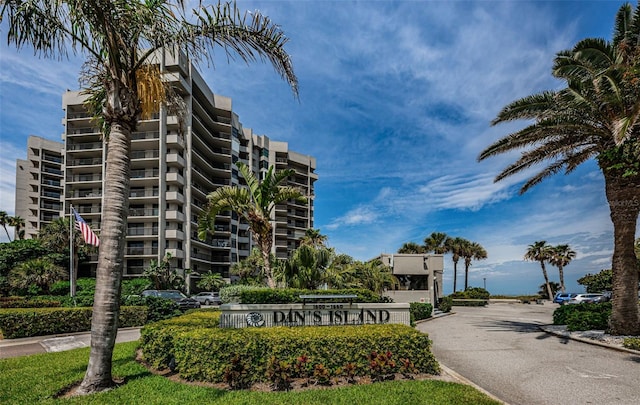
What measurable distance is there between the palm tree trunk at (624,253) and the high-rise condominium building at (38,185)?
71.1 m

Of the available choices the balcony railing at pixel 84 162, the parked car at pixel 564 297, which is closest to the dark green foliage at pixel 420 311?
the parked car at pixel 564 297

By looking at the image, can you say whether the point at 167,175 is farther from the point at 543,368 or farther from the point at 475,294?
the point at 543,368

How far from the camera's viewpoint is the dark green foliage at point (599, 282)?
149 ft

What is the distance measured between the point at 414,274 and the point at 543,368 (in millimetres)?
22861

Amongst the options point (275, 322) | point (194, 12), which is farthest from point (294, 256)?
point (194, 12)

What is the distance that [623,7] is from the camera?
14203mm

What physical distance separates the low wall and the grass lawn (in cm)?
295

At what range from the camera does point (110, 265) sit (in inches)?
288

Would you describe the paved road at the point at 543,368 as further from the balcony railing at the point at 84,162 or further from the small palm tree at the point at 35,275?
the balcony railing at the point at 84,162

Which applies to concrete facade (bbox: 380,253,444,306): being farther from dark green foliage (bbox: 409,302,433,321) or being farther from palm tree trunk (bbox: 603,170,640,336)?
palm tree trunk (bbox: 603,170,640,336)

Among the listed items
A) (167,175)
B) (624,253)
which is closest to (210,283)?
(167,175)

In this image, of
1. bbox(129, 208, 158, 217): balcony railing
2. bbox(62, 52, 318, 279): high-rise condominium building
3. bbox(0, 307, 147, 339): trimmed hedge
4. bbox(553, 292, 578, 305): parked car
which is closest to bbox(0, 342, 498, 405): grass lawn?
bbox(0, 307, 147, 339): trimmed hedge

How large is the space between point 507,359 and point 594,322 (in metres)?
7.37

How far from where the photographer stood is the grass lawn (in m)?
6.31
